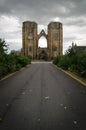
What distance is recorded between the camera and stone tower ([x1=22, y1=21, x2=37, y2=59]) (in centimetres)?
11906

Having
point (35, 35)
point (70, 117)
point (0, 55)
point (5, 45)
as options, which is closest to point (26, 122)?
point (70, 117)

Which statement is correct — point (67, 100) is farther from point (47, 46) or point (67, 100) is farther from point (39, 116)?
point (47, 46)

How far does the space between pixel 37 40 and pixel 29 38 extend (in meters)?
4.00

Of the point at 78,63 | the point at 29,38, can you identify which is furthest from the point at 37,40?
the point at 78,63

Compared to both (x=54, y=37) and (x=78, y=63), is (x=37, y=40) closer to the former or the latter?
(x=54, y=37)

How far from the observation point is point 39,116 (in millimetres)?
7285

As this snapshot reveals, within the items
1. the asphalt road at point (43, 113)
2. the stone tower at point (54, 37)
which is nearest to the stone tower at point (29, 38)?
the stone tower at point (54, 37)

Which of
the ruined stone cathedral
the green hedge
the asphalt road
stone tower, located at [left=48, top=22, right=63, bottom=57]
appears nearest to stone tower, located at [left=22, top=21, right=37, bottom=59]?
the ruined stone cathedral

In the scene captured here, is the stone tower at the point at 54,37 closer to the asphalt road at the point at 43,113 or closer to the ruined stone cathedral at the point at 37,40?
the ruined stone cathedral at the point at 37,40

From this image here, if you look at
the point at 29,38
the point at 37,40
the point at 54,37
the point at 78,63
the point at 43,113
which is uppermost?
the point at 54,37

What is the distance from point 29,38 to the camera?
120 meters

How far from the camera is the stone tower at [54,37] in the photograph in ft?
395

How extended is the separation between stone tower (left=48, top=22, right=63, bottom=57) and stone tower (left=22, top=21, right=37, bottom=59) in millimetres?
7142

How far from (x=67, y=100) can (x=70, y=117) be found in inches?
103
